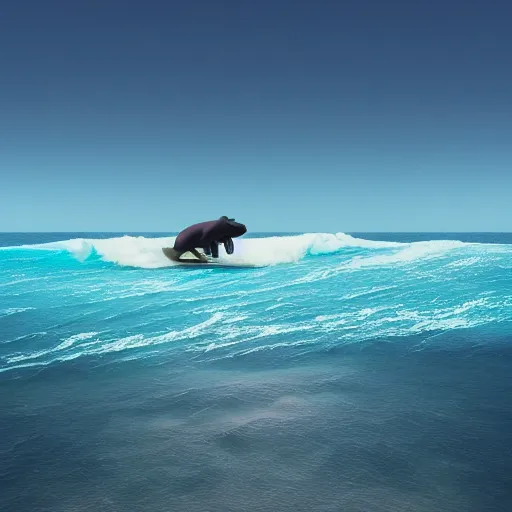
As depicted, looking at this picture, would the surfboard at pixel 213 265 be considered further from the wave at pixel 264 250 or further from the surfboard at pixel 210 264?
the wave at pixel 264 250

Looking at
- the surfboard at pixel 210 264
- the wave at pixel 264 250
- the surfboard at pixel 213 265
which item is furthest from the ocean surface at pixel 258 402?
the wave at pixel 264 250

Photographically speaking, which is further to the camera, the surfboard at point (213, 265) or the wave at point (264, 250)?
the wave at point (264, 250)

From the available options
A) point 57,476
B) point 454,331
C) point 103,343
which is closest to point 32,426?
point 57,476

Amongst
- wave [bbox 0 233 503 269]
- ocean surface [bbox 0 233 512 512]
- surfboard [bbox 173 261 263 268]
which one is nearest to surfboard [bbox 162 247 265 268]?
surfboard [bbox 173 261 263 268]

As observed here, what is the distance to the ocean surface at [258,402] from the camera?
5668 mm

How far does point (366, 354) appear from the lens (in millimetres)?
11352

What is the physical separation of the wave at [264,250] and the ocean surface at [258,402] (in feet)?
46.6

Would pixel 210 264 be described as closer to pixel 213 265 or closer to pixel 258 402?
pixel 213 265

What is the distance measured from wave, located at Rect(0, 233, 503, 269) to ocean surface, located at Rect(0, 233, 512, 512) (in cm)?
1421

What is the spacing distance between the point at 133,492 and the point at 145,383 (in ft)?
13.0

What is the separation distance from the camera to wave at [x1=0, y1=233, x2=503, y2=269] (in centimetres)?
3369

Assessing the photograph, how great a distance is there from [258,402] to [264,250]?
1275 inches

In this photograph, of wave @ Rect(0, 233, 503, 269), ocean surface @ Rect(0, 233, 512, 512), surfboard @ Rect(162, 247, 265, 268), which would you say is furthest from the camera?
wave @ Rect(0, 233, 503, 269)

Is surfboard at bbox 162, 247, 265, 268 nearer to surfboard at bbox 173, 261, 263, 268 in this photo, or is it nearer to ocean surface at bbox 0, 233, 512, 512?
surfboard at bbox 173, 261, 263, 268
